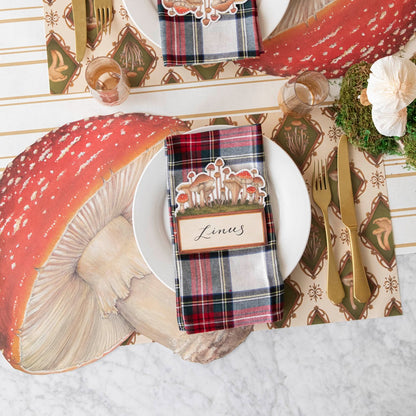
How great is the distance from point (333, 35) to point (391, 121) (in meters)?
0.27

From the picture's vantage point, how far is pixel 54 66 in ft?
2.63

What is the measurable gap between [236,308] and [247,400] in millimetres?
236

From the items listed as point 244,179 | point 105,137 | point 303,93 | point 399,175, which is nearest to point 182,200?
point 244,179

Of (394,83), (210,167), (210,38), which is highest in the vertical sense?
(210,38)

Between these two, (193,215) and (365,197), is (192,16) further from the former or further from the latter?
(365,197)

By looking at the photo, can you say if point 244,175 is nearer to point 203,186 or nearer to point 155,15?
point 203,186

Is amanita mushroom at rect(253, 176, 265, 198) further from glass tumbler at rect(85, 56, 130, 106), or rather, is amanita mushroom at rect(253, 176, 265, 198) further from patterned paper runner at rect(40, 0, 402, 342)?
glass tumbler at rect(85, 56, 130, 106)

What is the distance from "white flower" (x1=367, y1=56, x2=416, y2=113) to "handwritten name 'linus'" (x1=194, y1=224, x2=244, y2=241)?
0.31m

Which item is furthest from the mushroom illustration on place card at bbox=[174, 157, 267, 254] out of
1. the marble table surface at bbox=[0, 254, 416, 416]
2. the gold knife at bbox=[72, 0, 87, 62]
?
the gold knife at bbox=[72, 0, 87, 62]

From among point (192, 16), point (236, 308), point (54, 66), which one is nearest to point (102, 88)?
point (54, 66)

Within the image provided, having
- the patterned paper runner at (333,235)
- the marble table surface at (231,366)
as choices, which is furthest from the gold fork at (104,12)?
the patterned paper runner at (333,235)

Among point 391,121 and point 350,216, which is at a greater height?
point 391,121

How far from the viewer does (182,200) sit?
715 mm

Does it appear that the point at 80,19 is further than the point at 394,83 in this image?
Yes
